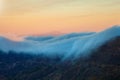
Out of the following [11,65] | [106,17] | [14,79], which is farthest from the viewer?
[11,65]

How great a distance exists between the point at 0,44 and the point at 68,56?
157 cm

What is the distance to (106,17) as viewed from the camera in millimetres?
6312

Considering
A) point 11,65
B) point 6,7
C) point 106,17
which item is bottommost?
point 11,65

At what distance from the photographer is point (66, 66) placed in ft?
21.6

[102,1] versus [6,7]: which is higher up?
[6,7]

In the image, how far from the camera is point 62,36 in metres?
6.47

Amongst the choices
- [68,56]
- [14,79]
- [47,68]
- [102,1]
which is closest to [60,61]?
[68,56]

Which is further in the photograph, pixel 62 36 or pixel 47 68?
pixel 47 68

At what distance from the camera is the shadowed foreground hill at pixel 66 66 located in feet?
21.6

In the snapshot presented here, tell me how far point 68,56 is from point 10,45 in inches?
52.1

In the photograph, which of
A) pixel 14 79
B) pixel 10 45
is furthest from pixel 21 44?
pixel 14 79

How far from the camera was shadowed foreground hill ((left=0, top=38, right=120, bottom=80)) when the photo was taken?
6.57m

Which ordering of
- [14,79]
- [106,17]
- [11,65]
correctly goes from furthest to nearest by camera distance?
1. [11,65]
2. [14,79]
3. [106,17]

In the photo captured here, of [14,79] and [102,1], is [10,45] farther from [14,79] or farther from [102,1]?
[102,1]
